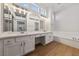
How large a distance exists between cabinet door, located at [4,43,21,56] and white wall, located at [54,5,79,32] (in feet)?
3.02

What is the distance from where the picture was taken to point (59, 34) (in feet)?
7.60

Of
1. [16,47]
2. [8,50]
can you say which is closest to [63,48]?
[16,47]

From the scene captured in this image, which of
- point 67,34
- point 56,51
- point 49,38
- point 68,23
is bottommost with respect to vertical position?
point 56,51

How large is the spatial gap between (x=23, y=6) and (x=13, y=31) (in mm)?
607

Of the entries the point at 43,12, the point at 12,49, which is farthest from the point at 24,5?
the point at 12,49

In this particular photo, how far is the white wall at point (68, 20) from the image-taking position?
7.23 ft

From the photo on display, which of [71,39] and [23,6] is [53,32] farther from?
[23,6]

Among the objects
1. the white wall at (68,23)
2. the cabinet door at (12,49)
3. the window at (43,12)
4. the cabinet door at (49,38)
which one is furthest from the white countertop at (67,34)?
the cabinet door at (12,49)

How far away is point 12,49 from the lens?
6.53 ft

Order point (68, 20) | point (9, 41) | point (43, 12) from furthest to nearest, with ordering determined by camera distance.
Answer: point (43, 12) < point (68, 20) < point (9, 41)

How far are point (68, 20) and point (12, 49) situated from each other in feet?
4.37

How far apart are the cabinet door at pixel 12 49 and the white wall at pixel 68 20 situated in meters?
0.92

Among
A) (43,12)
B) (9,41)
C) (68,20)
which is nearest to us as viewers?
(9,41)

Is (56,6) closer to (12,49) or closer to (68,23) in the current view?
(68,23)
